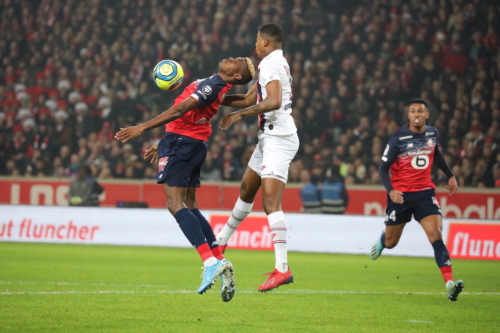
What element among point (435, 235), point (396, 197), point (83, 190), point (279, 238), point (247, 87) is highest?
point (247, 87)

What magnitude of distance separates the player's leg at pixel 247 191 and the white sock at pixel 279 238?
58 centimetres

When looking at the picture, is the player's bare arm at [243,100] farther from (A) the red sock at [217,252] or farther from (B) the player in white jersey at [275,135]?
(A) the red sock at [217,252]

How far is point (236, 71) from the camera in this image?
22.6 ft

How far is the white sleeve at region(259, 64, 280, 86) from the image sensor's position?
6.72 m

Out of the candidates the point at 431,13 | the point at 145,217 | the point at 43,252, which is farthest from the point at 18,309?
the point at 431,13

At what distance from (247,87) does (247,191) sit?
461 inches

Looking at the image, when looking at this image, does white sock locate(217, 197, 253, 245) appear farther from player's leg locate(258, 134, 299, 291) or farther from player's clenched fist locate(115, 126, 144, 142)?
player's clenched fist locate(115, 126, 144, 142)

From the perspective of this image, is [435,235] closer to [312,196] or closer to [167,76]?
[167,76]

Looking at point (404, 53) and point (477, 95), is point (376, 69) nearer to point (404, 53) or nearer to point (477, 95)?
point (404, 53)

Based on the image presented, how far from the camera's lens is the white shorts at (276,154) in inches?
273

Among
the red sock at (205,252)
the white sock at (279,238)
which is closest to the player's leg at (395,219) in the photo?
the white sock at (279,238)

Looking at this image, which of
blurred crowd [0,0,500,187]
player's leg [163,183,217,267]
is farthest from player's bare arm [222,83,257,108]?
blurred crowd [0,0,500,187]

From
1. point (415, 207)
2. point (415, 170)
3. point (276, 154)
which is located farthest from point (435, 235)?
point (276, 154)

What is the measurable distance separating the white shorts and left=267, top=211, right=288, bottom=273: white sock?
0.37 m
